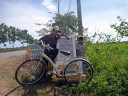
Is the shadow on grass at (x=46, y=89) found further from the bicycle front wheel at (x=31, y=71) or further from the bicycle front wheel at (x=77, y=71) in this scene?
the bicycle front wheel at (x=77, y=71)

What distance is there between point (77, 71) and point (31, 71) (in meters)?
1.34

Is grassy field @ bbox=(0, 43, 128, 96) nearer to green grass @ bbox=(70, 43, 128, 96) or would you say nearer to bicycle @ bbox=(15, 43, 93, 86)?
green grass @ bbox=(70, 43, 128, 96)

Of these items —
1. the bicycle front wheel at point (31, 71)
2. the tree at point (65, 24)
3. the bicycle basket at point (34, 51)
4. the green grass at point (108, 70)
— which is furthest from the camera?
the tree at point (65, 24)

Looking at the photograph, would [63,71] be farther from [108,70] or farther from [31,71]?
[108,70]

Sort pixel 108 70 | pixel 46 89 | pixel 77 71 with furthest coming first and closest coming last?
pixel 108 70 < pixel 77 71 < pixel 46 89

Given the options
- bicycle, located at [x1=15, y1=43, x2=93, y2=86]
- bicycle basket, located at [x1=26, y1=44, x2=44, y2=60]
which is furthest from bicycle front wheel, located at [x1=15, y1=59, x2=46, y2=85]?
bicycle basket, located at [x1=26, y1=44, x2=44, y2=60]

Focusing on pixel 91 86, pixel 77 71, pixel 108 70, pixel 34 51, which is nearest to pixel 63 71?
pixel 77 71

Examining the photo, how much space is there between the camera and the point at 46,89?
9.84ft

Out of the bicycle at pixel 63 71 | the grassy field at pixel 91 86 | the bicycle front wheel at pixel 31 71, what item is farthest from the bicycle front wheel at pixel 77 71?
the bicycle front wheel at pixel 31 71

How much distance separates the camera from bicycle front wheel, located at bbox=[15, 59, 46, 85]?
9.57 ft

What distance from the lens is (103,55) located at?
4.43 m

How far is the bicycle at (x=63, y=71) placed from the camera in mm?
2976

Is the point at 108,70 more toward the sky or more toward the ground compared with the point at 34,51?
more toward the ground

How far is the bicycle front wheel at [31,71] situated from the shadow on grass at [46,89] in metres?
0.19
